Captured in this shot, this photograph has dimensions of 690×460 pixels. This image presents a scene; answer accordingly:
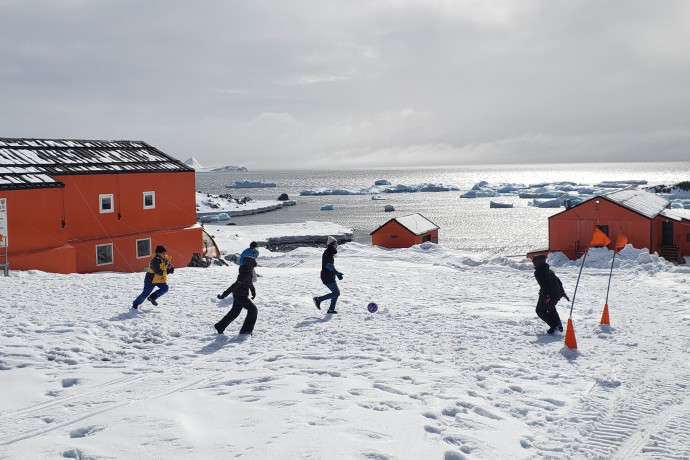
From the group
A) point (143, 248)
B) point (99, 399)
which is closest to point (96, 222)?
point (143, 248)

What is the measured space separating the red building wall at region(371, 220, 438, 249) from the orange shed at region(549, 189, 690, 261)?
967 centimetres

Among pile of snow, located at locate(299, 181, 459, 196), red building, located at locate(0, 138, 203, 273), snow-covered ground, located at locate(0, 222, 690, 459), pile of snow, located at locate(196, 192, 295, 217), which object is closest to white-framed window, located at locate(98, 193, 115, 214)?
red building, located at locate(0, 138, 203, 273)

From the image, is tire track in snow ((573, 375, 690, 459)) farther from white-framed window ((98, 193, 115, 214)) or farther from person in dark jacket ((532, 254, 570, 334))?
white-framed window ((98, 193, 115, 214))

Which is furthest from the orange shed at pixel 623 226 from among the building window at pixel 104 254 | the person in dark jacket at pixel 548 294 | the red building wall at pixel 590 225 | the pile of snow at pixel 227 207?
the pile of snow at pixel 227 207

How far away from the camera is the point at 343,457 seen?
5430 mm

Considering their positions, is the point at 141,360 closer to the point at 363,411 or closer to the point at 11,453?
the point at 11,453

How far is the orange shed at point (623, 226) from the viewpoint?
108 feet

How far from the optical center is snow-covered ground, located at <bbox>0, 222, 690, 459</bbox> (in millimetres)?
5898

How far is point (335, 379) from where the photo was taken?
26.1ft

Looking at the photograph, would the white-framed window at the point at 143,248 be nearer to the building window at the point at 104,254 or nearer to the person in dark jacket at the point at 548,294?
the building window at the point at 104,254

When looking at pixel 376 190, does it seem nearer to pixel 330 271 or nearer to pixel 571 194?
pixel 571 194

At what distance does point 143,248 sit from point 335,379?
1923 centimetres

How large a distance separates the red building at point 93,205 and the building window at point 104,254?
39 mm

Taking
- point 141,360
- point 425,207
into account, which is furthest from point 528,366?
point 425,207
